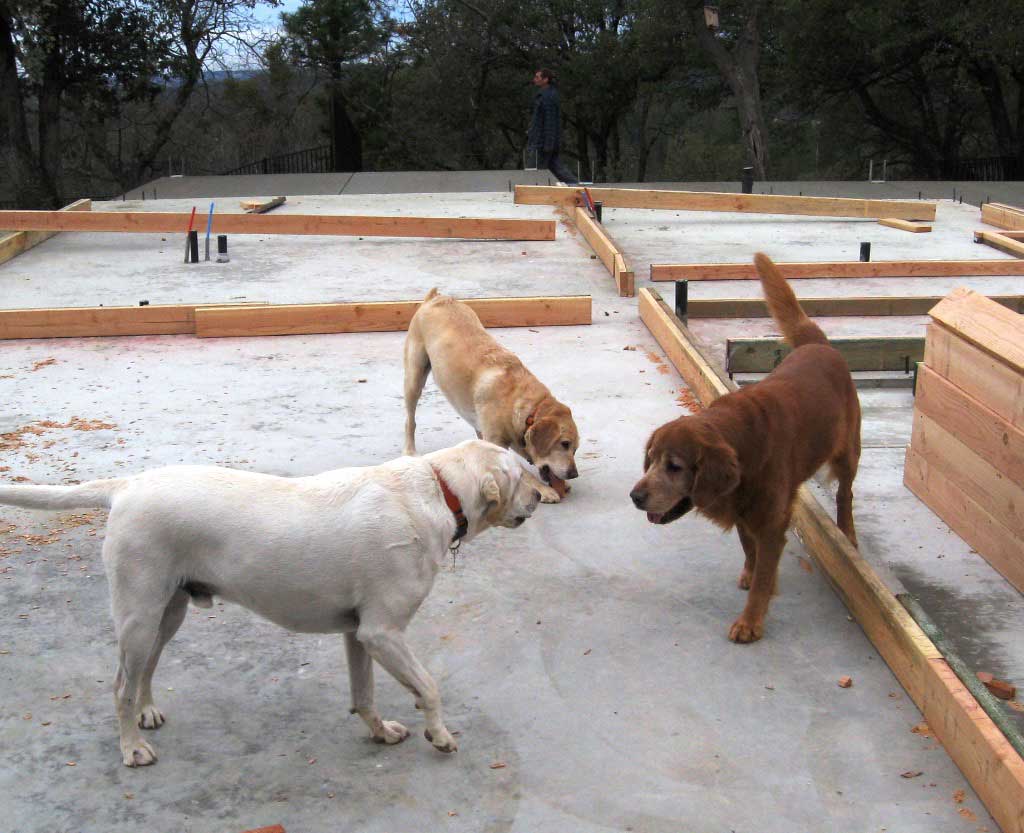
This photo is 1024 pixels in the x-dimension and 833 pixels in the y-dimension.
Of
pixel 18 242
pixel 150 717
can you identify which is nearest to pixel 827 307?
pixel 150 717

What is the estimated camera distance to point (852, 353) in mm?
8758

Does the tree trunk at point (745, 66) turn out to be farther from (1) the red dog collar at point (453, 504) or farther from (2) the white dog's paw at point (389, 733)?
(2) the white dog's paw at point (389, 733)

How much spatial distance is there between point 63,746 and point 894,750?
290 cm

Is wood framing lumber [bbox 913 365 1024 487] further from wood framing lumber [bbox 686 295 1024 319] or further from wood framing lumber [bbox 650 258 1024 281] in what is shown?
wood framing lumber [bbox 650 258 1024 281]

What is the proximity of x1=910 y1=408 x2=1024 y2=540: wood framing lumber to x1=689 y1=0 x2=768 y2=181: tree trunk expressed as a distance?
83.5 ft

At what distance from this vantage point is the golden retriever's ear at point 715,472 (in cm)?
454

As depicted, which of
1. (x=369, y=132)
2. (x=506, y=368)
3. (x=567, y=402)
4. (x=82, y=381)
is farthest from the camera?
(x=369, y=132)

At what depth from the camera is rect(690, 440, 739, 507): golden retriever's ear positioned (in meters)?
4.54

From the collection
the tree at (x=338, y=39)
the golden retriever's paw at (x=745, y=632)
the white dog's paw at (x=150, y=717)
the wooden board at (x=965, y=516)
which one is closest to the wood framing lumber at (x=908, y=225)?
the wooden board at (x=965, y=516)

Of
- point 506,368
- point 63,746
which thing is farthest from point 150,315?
point 63,746

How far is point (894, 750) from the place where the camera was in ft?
13.0

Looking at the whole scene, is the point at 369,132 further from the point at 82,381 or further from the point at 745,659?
the point at 745,659

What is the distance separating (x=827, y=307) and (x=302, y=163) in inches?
1052

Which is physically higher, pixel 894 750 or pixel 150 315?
pixel 150 315
